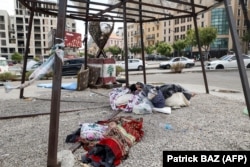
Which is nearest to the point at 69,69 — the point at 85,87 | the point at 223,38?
the point at 85,87

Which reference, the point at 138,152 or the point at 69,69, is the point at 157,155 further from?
the point at 69,69

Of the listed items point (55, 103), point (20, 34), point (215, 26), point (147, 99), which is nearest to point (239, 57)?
point (55, 103)

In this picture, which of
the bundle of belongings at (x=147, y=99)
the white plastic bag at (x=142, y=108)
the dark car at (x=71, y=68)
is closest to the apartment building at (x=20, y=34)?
the dark car at (x=71, y=68)

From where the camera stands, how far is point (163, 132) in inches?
151

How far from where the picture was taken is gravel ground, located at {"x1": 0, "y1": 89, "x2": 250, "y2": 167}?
117 inches

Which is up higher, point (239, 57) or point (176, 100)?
point (239, 57)

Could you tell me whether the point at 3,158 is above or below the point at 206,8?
below

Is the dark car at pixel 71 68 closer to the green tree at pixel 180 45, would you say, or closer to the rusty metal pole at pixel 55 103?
the rusty metal pole at pixel 55 103

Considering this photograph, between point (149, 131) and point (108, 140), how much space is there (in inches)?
48.7

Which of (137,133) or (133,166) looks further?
(137,133)

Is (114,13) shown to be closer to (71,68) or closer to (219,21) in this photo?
(71,68)

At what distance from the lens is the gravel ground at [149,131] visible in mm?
2961

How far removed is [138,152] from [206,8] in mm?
4412

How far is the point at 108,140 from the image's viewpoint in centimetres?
281
